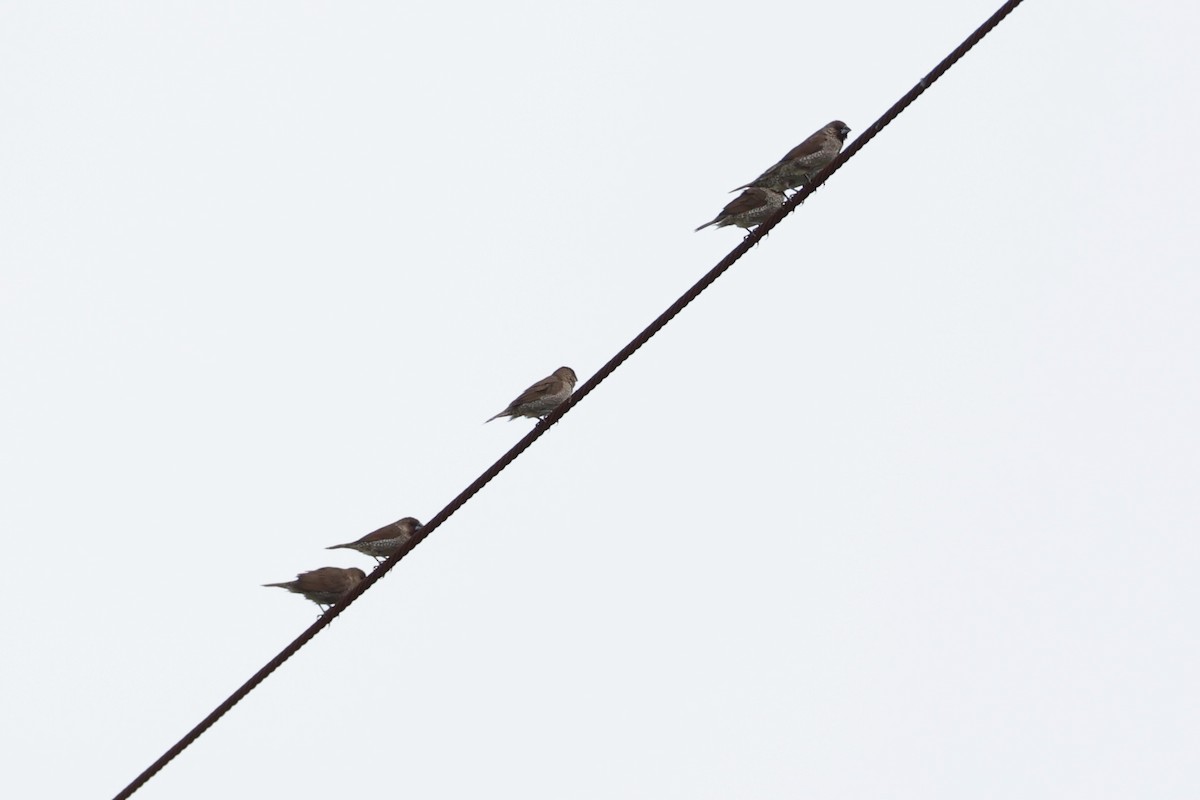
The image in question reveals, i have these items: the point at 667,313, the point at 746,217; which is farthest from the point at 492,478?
the point at 746,217

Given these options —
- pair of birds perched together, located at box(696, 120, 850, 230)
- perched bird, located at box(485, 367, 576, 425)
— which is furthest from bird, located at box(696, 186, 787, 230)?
perched bird, located at box(485, 367, 576, 425)

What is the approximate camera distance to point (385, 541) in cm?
1371

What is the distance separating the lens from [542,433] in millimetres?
9391

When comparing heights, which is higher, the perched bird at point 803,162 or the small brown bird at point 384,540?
the perched bird at point 803,162

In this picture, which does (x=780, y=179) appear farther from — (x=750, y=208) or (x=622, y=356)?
(x=622, y=356)

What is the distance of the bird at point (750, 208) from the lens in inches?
561

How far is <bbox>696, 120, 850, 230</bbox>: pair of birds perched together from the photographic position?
14281 millimetres

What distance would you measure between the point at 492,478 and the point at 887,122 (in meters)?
2.61

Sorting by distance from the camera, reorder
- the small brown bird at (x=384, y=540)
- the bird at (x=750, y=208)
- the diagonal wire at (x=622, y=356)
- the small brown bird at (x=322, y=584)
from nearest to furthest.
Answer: the diagonal wire at (x=622, y=356), the small brown bird at (x=322, y=584), the small brown bird at (x=384, y=540), the bird at (x=750, y=208)

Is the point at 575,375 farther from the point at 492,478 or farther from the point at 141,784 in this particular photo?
the point at 141,784

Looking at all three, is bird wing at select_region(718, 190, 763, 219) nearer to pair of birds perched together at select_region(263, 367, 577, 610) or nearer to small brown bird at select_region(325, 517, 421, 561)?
pair of birds perched together at select_region(263, 367, 577, 610)

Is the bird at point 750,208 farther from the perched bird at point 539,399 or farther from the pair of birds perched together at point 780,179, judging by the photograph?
the perched bird at point 539,399

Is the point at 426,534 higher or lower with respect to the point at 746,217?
lower

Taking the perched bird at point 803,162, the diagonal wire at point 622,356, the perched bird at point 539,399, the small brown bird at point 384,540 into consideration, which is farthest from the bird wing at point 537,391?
the diagonal wire at point 622,356
